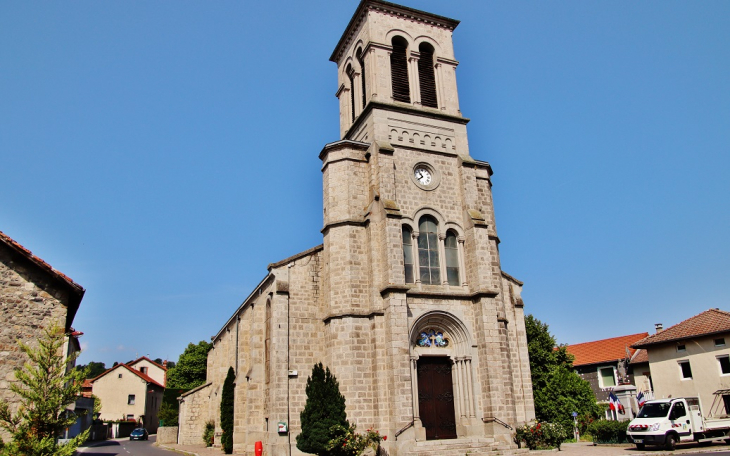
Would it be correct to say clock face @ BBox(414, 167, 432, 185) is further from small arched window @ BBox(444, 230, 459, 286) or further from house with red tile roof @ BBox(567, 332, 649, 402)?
house with red tile roof @ BBox(567, 332, 649, 402)

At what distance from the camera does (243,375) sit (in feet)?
89.9

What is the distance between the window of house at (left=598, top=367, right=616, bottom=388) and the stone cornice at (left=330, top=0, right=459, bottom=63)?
31.9 meters

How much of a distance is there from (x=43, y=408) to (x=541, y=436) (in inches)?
656

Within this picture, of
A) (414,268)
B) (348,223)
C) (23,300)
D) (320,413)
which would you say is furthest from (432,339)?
(23,300)

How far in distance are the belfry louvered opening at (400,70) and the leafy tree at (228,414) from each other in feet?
56.1

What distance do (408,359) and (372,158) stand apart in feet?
28.2

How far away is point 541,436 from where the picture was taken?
808 inches

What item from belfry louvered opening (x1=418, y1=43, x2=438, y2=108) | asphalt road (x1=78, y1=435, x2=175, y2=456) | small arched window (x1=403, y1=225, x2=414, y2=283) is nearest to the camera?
small arched window (x1=403, y1=225, x2=414, y2=283)

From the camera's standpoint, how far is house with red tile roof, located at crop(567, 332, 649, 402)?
43.1 metres

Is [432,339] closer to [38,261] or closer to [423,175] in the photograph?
[423,175]

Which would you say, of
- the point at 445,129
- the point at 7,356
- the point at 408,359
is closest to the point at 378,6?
the point at 445,129

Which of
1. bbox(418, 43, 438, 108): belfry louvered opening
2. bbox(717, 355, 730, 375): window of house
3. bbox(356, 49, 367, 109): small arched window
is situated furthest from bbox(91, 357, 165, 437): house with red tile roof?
bbox(717, 355, 730, 375): window of house

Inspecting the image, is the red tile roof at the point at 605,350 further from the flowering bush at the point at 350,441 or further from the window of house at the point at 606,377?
the flowering bush at the point at 350,441

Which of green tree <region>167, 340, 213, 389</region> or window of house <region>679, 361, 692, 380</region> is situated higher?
green tree <region>167, 340, 213, 389</region>
